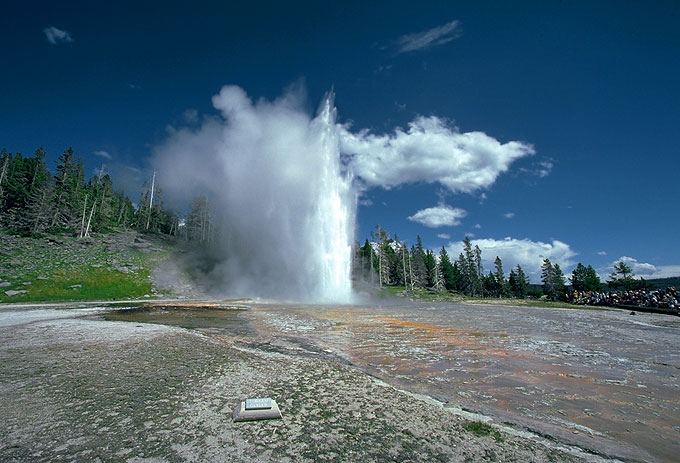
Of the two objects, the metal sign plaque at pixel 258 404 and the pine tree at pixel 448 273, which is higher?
the pine tree at pixel 448 273

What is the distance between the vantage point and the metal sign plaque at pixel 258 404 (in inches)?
182

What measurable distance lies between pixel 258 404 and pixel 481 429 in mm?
3275

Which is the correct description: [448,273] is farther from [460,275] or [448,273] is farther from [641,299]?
[641,299]

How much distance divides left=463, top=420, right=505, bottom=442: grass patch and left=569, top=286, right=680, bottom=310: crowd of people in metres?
51.4

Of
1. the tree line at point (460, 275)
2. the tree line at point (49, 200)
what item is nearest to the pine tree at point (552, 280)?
the tree line at point (460, 275)

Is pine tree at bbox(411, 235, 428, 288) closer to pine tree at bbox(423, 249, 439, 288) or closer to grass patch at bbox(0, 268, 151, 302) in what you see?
pine tree at bbox(423, 249, 439, 288)

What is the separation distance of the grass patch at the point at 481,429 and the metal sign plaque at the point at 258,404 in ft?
9.63

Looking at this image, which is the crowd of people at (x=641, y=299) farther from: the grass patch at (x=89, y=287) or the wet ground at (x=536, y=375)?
the grass patch at (x=89, y=287)

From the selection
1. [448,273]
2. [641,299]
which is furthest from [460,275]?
[641,299]

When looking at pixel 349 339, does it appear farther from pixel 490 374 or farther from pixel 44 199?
pixel 44 199

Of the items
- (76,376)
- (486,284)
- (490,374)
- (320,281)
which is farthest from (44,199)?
(486,284)

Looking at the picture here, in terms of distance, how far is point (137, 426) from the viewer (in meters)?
4.21

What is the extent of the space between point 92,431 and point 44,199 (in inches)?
3068

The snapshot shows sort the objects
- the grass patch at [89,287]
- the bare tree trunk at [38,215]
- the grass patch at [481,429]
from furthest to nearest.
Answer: the bare tree trunk at [38,215] < the grass patch at [89,287] < the grass patch at [481,429]
